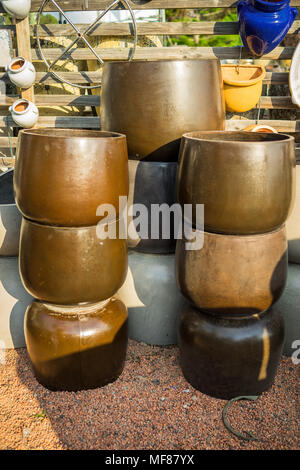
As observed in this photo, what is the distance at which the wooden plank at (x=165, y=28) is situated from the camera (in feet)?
10.1

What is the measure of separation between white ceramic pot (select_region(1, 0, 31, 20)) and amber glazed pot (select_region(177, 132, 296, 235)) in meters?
2.23

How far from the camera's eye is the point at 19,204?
5.64 ft

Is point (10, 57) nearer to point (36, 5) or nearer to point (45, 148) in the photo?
point (36, 5)

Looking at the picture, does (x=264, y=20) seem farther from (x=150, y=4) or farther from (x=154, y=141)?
(x=154, y=141)

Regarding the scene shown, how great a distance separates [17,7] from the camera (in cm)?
304

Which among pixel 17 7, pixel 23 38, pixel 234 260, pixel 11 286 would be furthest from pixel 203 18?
pixel 234 260

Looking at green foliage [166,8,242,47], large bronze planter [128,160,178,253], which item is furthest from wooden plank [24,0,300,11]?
green foliage [166,8,242,47]

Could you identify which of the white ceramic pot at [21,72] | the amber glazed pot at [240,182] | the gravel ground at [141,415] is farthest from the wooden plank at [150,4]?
the gravel ground at [141,415]

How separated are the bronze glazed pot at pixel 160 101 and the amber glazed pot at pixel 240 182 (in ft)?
1.19

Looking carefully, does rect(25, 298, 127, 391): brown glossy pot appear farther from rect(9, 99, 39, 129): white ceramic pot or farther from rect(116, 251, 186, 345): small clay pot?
rect(9, 99, 39, 129): white ceramic pot

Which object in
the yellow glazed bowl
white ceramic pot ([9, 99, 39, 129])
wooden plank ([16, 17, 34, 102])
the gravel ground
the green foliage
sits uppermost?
the green foliage

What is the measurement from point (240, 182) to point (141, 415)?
109cm

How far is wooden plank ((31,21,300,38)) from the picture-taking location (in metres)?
3.07
